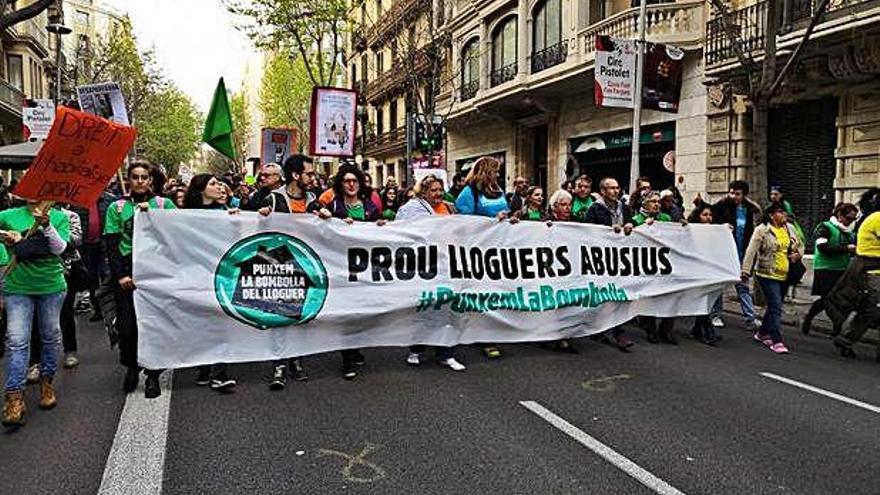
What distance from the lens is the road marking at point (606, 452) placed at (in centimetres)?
392

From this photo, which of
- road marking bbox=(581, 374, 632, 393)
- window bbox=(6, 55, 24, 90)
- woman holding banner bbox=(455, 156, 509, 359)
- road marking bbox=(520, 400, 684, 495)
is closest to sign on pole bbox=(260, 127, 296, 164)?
woman holding banner bbox=(455, 156, 509, 359)

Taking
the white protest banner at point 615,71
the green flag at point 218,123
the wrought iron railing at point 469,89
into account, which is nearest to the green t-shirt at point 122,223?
the green flag at point 218,123

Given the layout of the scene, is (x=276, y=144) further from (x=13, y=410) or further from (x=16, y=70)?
(x=16, y=70)

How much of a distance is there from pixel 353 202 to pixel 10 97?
31.4 meters

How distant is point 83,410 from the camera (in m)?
5.29

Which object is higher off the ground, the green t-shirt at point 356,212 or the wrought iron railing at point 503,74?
the wrought iron railing at point 503,74

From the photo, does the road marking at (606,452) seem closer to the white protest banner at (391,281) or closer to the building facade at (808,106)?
the white protest banner at (391,281)

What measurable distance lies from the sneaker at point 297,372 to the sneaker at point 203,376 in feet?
2.20

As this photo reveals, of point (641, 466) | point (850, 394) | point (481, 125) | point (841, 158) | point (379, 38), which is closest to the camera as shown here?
point (641, 466)

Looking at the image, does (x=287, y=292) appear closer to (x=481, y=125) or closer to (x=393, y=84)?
(x=481, y=125)

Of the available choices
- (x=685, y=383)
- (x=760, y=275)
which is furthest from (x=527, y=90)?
(x=685, y=383)

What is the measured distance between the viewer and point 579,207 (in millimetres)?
8523

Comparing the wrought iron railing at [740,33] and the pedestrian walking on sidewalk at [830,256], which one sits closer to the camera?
the pedestrian walking on sidewalk at [830,256]

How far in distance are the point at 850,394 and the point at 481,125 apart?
24767 mm
